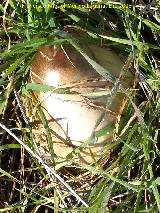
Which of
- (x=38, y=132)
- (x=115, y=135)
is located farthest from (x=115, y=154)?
(x=38, y=132)

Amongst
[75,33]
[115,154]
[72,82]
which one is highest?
[75,33]

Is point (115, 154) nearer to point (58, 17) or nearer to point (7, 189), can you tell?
point (7, 189)

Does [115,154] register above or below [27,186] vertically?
above

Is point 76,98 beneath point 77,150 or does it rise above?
above
